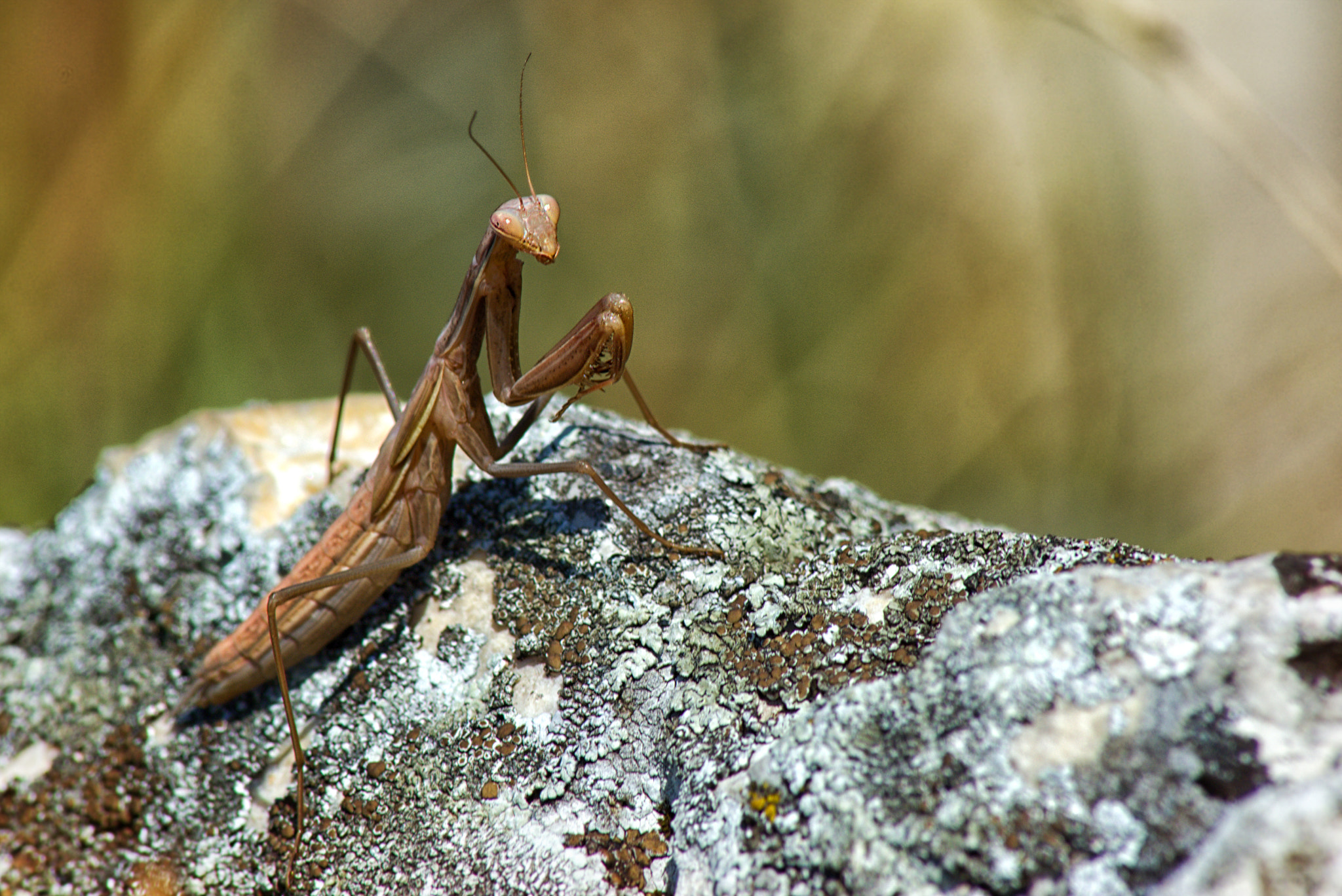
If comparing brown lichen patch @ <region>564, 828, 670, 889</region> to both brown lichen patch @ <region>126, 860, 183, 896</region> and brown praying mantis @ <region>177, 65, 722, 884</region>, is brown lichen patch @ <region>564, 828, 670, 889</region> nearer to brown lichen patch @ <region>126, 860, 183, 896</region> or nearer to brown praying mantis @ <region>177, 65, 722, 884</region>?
brown praying mantis @ <region>177, 65, 722, 884</region>

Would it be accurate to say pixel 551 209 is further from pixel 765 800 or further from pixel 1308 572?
pixel 1308 572

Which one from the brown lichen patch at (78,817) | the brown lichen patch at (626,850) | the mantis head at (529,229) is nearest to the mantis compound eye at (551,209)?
the mantis head at (529,229)

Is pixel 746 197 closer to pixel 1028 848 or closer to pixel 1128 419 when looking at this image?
pixel 1128 419

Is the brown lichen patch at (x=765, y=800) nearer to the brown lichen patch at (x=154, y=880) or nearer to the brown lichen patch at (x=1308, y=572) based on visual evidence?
the brown lichen patch at (x=1308, y=572)

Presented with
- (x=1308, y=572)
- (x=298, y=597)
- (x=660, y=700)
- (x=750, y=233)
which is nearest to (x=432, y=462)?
(x=298, y=597)

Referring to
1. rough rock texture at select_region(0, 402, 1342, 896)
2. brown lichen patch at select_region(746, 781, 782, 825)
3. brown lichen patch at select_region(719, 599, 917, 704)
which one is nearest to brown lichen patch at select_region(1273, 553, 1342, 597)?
rough rock texture at select_region(0, 402, 1342, 896)
